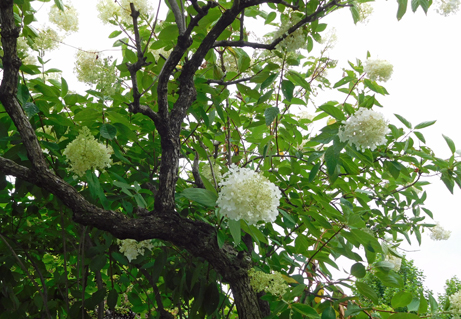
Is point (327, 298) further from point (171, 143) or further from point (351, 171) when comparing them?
point (171, 143)

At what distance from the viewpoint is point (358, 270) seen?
5.14ft

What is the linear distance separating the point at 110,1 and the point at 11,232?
1.66 meters

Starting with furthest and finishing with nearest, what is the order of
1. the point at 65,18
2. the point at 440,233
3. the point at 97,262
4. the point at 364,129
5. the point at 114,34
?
the point at 440,233 < the point at 65,18 < the point at 114,34 < the point at 97,262 < the point at 364,129

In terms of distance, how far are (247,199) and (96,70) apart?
88 cm

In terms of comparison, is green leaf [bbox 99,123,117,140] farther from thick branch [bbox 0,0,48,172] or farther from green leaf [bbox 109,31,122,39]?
green leaf [bbox 109,31,122,39]

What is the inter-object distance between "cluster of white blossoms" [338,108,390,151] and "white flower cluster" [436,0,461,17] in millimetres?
615

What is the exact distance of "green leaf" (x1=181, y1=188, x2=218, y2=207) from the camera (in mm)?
1081

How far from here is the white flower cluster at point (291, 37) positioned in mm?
1373

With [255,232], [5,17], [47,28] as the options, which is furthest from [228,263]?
[47,28]

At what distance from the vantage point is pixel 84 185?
196cm

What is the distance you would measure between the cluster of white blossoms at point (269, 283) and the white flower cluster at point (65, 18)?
1745 mm

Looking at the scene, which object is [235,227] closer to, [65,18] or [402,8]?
[402,8]

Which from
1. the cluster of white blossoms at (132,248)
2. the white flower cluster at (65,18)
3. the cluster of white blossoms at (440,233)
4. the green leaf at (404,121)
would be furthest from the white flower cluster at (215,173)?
the cluster of white blossoms at (440,233)

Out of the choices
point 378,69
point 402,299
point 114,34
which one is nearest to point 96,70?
point 114,34
